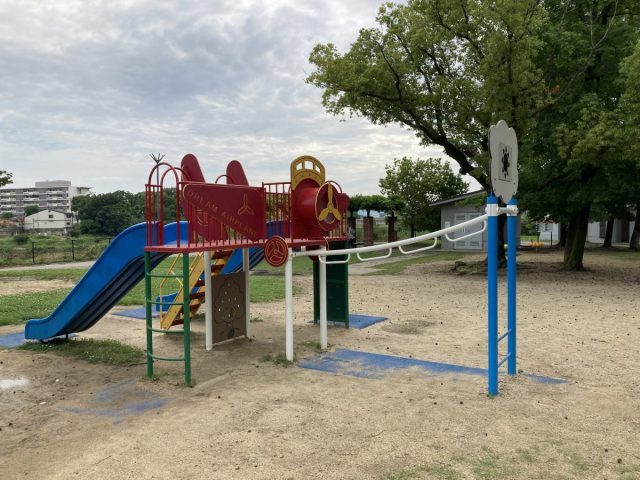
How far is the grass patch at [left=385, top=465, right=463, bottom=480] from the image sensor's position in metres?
4.10

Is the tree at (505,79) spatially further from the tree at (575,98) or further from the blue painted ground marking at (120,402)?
the blue painted ground marking at (120,402)

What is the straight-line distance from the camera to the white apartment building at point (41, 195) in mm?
175750

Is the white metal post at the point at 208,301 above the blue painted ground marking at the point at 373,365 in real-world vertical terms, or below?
above

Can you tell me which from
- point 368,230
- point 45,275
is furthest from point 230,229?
point 368,230

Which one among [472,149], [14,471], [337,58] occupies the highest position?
[337,58]

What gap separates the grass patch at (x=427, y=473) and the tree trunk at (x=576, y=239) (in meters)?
17.3

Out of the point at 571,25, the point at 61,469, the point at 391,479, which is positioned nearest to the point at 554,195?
the point at 571,25

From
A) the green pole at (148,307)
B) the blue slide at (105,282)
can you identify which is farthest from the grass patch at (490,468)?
the blue slide at (105,282)

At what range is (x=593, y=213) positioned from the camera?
25500 millimetres

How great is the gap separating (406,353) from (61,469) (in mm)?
5088

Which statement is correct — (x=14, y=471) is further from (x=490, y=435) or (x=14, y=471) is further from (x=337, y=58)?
(x=337, y=58)

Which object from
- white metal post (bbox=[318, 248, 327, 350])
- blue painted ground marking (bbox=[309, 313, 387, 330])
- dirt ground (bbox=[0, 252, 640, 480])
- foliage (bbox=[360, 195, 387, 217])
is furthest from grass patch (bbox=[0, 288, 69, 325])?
foliage (bbox=[360, 195, 387, 217])

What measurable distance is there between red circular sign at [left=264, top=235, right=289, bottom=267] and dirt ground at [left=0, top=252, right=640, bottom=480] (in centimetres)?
149

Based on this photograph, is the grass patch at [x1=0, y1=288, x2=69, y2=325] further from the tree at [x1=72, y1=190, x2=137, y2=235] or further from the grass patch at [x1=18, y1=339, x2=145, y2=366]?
the tree at [x1=72, y1=190, x2=137, y2=235]
